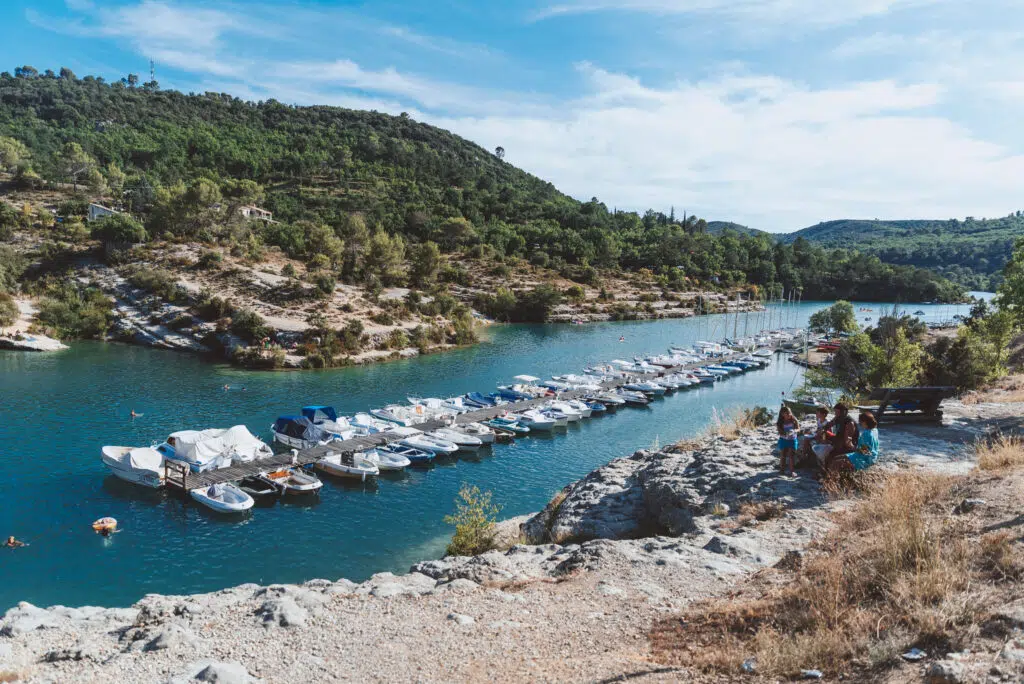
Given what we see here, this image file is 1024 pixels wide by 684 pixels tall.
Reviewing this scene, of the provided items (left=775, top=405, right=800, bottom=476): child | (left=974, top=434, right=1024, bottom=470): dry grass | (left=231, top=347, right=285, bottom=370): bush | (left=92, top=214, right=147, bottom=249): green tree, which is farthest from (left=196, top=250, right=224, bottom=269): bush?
(left=974, top=434, right=1024, bottom=470): dry grass

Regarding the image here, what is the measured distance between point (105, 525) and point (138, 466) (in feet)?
13.9

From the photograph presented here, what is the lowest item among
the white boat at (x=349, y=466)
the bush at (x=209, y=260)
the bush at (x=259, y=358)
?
the white boat at (x=349, y=466)

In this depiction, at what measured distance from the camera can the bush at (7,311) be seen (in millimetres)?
59562

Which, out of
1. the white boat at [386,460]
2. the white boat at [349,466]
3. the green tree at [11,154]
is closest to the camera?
the white boat at [349,466]

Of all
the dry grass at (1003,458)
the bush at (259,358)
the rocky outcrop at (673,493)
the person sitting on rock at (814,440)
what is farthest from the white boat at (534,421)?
the dry grass at (1003,458)

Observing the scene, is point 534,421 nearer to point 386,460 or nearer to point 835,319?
point 386,460

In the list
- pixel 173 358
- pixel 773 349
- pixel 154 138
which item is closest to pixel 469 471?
pixel 173 358

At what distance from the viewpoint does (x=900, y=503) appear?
8.38 meters

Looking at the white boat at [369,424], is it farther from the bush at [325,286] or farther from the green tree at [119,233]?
the green tree at [119,233]

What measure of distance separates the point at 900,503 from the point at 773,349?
74268 millimetres

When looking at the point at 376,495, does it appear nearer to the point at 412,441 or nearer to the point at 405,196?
the point at 412,441

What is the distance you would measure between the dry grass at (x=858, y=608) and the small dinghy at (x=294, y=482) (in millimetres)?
22965

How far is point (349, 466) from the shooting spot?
98.7 ft

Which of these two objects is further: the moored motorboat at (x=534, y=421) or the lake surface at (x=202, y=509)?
the moored motorboat at (x=534, y=421)
